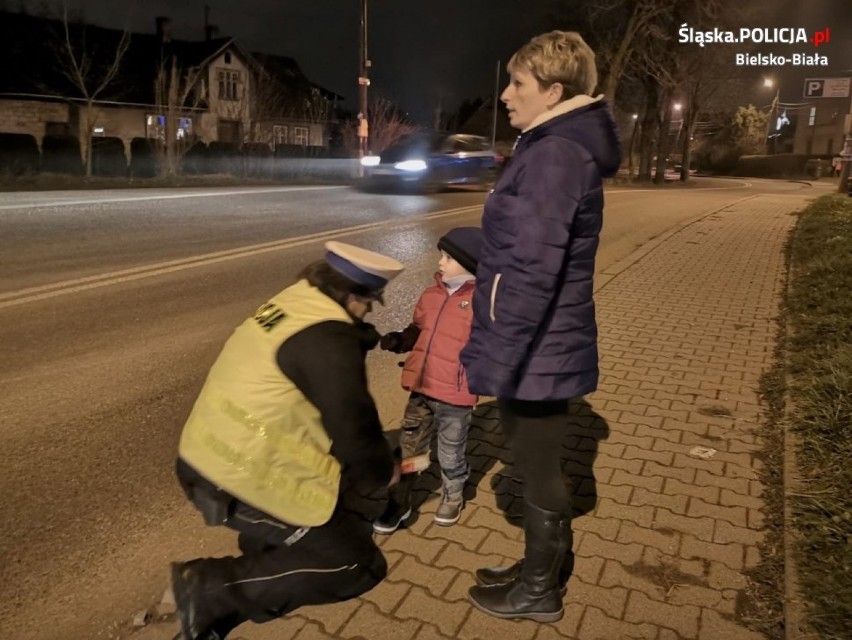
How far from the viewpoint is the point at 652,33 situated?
33.5 m

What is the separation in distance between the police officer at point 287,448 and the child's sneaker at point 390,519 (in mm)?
654

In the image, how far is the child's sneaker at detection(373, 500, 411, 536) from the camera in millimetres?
3285

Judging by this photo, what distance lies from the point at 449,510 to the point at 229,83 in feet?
148

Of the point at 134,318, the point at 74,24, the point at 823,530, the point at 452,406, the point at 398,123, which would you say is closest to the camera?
the point at 823,530

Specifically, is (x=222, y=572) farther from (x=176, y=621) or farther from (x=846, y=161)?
(x=846, y=161)

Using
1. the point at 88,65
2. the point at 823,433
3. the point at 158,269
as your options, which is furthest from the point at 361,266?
the point at 88,65

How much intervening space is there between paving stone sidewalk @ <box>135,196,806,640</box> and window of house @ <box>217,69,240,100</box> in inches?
1642

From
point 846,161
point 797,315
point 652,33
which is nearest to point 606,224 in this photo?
point 797,315

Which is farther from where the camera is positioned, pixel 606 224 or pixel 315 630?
pixel 606 224

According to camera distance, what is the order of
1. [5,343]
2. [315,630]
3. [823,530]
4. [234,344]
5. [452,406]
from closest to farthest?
[234,344] → [315,630] → [823,530] → [452,406] → [5,343]

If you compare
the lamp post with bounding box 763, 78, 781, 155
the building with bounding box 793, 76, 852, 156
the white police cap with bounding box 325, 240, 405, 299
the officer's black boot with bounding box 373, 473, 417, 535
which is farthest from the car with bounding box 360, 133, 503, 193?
the lamp post with bounding box 763, 78, 781, 155

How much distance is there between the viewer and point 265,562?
253 centimetres

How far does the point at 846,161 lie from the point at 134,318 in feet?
67.6

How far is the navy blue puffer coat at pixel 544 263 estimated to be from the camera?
222 centimetres
